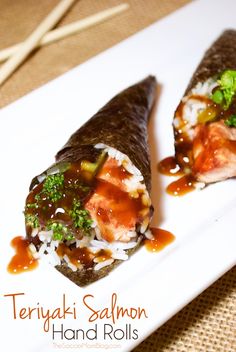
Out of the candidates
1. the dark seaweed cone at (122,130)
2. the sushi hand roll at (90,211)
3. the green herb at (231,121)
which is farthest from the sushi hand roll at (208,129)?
the sushi hand roll at (90,211)

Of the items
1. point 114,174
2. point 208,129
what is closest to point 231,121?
point 208,129

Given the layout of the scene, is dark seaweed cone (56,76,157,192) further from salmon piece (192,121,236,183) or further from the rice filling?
salmon piece (192,121,236,183)

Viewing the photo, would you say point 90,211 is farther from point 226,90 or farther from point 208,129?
point 226,90

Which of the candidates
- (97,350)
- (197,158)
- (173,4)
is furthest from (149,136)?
(173,4)

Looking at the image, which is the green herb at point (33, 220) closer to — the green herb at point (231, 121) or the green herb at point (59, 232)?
the green herb at point (59, 232)

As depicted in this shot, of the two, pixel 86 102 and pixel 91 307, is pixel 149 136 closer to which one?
pixel 86 102

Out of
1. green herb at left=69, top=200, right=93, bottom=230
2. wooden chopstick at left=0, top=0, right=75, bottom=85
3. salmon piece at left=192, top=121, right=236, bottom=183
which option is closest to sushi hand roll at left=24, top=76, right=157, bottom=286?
green herb at left=69, top=200, right=93, bottom=230
